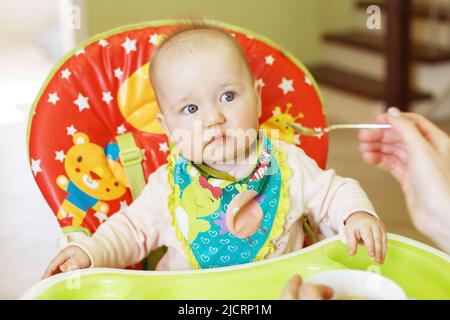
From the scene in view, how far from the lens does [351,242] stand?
93 cm

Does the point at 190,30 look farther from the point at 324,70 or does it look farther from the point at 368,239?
the point at 324,70

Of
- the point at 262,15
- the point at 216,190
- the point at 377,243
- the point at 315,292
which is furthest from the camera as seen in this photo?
the point at 262,15

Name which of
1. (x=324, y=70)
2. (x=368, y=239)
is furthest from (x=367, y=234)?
(x=324, y=70)

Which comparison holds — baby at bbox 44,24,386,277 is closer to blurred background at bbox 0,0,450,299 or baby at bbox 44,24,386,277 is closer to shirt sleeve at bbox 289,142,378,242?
shirt sleeve at bbox 289,142,378,242

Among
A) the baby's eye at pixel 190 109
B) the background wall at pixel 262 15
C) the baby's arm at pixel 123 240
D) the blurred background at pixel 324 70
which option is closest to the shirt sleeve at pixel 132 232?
the baby's arm at pixel 123 240

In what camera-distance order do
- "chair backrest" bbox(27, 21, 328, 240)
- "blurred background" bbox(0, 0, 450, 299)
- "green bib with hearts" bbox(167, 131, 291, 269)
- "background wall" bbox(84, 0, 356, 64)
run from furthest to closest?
"background wall" bbox(84, 0, 356, 64) → "blurred background" bbox(0, 0, 450, 299) → "chair backrest" bbox(27, 21, 328, 240) → "green bib with hearts" bbox(167, 131, 291, 269)

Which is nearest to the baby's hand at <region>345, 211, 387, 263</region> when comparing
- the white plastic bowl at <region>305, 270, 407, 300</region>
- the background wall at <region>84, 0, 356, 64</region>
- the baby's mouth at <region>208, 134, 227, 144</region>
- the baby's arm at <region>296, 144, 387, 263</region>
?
the baby's arm at <region>296, 144, 387, 263</region>

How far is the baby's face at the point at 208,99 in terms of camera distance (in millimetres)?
964

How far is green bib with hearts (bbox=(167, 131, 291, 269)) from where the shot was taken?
1.01m

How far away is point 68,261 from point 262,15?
284 cm

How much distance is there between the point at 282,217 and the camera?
1022 mm

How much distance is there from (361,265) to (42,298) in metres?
0.44

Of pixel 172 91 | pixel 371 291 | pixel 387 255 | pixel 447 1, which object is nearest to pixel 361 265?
pixel 387 255

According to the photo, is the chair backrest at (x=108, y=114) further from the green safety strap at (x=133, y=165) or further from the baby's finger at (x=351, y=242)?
the baby's finger at (x=351, y=242)
